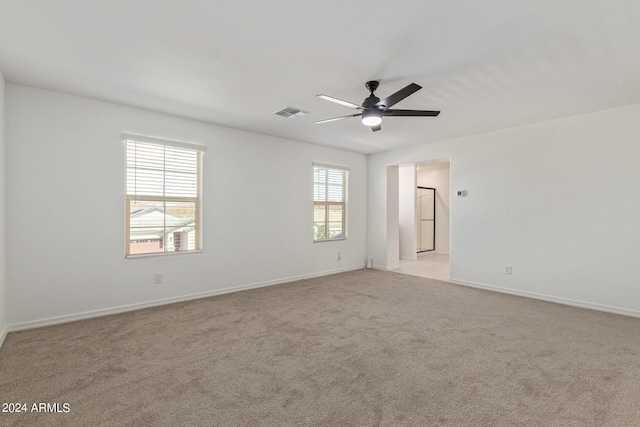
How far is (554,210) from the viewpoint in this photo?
419cm

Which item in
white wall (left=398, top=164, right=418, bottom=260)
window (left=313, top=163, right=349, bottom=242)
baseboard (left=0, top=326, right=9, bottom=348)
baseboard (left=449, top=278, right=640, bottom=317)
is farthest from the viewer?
white wall (left=398, top=164, right=418, bottom=260)

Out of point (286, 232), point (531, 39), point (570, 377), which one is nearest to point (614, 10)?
point (531, 39)

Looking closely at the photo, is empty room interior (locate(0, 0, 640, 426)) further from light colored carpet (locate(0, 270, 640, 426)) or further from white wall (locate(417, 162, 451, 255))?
white wall (locate(417, 162, 451, 255))

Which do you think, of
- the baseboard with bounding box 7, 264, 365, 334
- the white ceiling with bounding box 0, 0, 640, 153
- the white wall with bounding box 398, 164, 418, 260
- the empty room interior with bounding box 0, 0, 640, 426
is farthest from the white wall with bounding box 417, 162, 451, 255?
the baseboard with bounding box 7, 264, 365, 334

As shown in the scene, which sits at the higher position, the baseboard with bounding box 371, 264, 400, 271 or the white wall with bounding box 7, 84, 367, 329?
the white wall with bounding box 7, 84, 367, 329

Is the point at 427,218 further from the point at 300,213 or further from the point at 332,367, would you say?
the point at 332,367

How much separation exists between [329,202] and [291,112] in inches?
96.3

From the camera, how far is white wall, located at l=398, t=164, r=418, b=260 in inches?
311

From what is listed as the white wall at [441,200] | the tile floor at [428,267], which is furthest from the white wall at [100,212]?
the white wall at [441,200]

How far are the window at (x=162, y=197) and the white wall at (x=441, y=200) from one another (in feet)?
22.7

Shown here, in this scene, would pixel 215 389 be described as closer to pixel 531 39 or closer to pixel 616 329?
pixel 531 39

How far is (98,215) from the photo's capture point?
3543 millimetres

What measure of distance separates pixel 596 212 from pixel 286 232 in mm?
4395

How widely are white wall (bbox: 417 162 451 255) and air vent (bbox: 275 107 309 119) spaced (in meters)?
6.07
